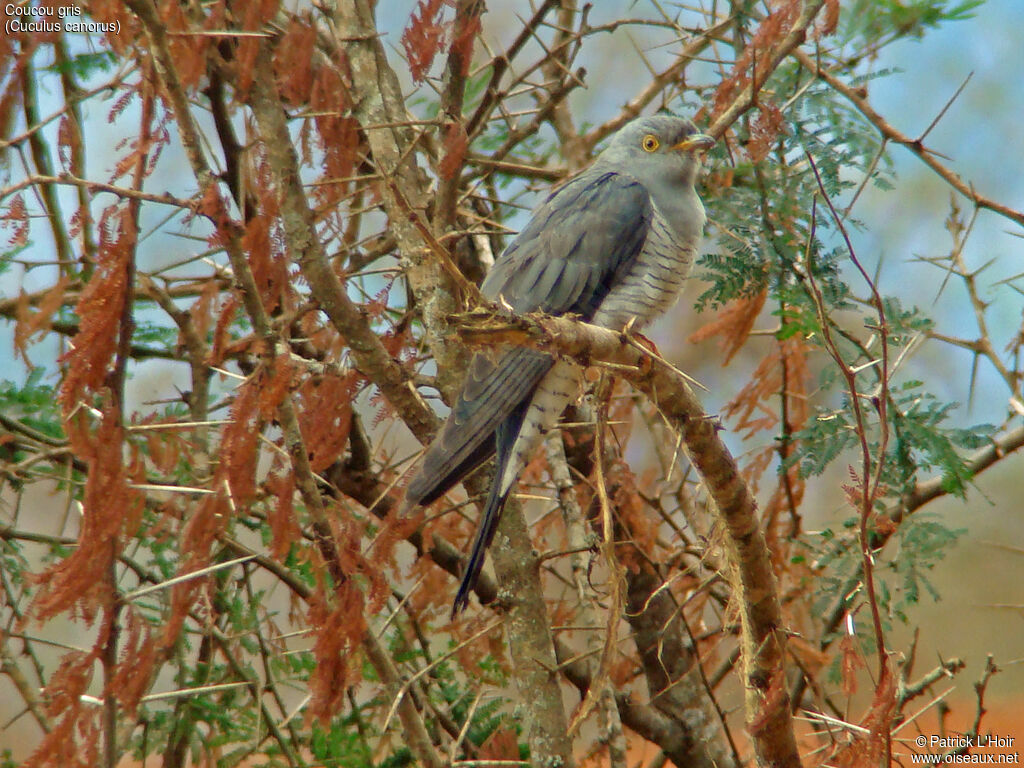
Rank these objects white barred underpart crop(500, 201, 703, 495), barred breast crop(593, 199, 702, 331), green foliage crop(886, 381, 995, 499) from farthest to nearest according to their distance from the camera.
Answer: barred breast crop(593, 199, 702, 331)
white barred underpart crop(500, 201, 703, 495)
green foliage crop(886, 381, 995, 499)

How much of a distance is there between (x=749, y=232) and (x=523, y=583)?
4.33 feet

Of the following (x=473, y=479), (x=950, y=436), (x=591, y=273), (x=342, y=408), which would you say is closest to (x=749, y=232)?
(x=591, y=273)

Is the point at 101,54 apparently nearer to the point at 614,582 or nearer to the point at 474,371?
the point at 474,371

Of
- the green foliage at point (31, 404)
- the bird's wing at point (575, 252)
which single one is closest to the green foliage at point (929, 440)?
the bird's wing at point (575, 252)

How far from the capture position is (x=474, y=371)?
2633 mm

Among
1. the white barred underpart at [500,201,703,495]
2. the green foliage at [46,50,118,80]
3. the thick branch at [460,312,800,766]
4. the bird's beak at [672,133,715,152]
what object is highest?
the green foliage at [46,50,118,80]

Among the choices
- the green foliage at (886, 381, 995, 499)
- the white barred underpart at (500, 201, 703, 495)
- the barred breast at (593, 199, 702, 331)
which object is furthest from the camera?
the barred breast at (593, 199, 702, 331)

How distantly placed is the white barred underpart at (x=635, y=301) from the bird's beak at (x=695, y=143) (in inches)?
11.2

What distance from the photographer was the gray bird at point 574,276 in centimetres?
263

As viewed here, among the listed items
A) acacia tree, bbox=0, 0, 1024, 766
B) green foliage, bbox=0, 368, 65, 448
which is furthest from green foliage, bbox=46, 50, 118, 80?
green foliage, bbox=0, 368, 65, 448

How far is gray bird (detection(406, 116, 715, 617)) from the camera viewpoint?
263cm

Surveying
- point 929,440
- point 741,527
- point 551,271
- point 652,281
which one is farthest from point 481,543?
point 929,440

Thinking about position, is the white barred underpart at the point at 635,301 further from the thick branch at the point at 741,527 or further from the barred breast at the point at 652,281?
the thick branch at the point at 741,527

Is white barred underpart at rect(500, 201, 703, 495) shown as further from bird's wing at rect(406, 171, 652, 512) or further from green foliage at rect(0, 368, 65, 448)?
green foliage at rect(0, 368, 65, 448)
